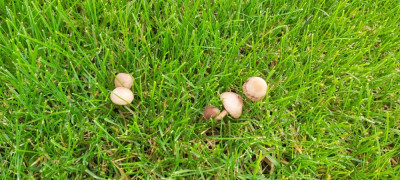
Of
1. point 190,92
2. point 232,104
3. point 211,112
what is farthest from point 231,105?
point 190,92

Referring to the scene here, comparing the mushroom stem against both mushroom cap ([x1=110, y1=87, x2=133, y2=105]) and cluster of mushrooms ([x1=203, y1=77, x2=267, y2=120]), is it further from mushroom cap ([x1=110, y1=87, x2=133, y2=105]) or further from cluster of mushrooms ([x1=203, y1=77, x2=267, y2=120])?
mushroom cap ([x1=110, y1=87, x2=133, y2=105])

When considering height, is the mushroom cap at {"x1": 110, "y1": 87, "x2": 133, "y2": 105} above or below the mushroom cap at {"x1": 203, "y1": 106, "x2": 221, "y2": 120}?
above

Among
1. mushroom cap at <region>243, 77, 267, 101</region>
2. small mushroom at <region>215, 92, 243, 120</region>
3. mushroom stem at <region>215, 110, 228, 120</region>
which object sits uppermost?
mushroom cap at <region>243, 77, 267, 101</region>

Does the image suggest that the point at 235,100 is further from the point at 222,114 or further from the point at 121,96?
the point at 121,96

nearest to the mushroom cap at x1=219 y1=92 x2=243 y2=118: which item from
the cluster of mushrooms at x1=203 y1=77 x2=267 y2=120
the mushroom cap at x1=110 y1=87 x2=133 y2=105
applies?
the cluster of mushrooms at x1=203 y1=77 x2=267 y2=120

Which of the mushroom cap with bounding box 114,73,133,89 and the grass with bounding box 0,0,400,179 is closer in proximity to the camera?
the grass with bounding box 0,0,400,179

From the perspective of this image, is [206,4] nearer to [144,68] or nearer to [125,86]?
[144,68]
